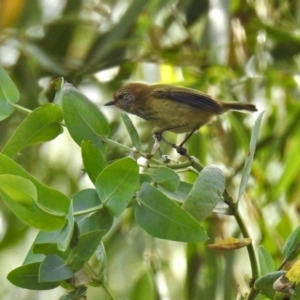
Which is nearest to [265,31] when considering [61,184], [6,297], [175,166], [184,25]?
[184,25]

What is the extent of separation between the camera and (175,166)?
87 cm

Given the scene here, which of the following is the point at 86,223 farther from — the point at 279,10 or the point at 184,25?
the point at 279,10

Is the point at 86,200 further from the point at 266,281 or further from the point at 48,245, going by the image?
the point at 266,281

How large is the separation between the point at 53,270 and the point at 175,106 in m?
1.11

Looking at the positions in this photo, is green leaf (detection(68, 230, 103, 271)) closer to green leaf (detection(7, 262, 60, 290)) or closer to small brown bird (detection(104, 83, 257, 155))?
green leaf (detection(7, 262, 60, 290))

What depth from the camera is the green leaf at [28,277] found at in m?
0.79

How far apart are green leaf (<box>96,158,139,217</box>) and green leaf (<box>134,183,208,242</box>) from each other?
0.6 inches

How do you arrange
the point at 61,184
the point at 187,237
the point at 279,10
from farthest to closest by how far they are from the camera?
the point at 279,10 < the point at 61,184 < the point at 187,237

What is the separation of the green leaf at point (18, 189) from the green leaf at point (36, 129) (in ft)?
0.40

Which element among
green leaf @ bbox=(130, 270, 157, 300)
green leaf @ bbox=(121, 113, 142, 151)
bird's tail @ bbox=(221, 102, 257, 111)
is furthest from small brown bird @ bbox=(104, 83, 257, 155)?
green leaf @ bbox=(121, 113, 142, 151)

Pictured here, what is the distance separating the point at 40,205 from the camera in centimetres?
77

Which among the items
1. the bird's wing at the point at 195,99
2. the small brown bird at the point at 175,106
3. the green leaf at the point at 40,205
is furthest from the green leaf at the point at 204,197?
the bird's wing at the point at 195,99

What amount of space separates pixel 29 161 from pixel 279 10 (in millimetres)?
1056

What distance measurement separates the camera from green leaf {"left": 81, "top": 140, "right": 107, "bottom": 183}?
2.68 ft
